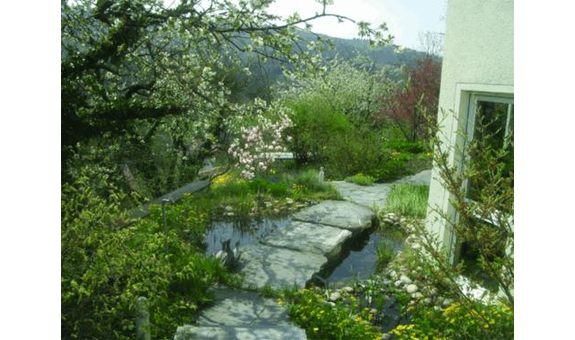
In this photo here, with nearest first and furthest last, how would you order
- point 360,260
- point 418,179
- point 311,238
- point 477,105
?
point 477,105 < point 360,260 < point 311,238 < point 418,179

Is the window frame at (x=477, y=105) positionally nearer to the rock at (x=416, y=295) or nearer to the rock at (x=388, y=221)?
the rock at (x=416, y=295)

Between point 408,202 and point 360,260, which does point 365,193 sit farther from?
point 360,260

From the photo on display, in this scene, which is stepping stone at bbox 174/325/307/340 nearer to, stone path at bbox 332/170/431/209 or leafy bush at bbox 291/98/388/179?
stone path at bbox 332/170/431/209

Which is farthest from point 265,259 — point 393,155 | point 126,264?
point 393,155

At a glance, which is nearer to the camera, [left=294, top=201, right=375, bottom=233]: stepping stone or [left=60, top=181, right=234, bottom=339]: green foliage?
[left=60, top=181, right=234, bottom=339]: green foliage

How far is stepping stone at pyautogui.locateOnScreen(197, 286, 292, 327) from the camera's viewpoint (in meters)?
3.53

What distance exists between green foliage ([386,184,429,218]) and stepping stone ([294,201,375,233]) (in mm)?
418


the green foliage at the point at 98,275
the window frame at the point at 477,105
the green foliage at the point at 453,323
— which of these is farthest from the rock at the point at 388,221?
the green foliage at the point at 98,275

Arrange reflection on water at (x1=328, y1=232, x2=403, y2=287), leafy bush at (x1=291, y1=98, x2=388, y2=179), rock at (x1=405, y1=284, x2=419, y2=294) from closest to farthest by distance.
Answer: rock at (x1=405, y1=284, x2=419, y2=294) < reflection on water at (x1=328, y1=232, x2=403, y2=287) < leafy bush at (x1=291, y1=98, x2=388, y2=179)

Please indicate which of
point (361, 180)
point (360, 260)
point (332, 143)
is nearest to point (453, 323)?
point (360, 260)

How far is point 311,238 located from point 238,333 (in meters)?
2.71

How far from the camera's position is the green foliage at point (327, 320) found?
10.8ft

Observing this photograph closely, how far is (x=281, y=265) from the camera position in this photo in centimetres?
481

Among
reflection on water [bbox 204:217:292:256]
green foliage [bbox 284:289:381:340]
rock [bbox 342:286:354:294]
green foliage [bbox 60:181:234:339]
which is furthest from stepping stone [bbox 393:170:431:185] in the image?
green foliage [bbox 60:181:234:339]
